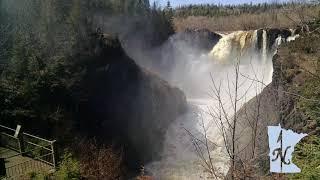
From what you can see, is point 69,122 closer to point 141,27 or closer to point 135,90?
point 135,90

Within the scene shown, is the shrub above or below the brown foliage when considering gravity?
above

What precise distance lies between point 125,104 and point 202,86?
15.0 metres

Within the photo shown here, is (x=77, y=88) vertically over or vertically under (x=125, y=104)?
over

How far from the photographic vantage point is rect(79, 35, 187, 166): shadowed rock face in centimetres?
2700

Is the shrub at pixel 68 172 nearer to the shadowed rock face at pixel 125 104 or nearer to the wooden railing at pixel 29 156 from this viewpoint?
the wooden railing at pixel 29 156

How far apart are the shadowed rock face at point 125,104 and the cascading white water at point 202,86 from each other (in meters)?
1.26

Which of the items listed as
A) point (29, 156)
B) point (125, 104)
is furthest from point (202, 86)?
point (29, 156)

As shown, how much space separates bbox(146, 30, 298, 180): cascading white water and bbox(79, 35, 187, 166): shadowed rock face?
126 cm

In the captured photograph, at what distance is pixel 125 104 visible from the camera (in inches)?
1207

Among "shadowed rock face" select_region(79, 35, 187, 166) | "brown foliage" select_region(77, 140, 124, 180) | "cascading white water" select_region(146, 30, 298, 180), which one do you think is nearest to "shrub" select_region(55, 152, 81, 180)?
"brown foliage" select_region(77, 140, 124, 180)

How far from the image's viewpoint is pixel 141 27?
47.8 meters

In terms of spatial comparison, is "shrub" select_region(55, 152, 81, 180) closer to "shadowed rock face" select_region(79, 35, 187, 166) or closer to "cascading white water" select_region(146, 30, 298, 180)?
"cascading white water" select_region(146, 30, 298, 180)

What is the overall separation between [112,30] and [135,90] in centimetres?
1149

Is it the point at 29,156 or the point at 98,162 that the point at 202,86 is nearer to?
the point at 98,162
